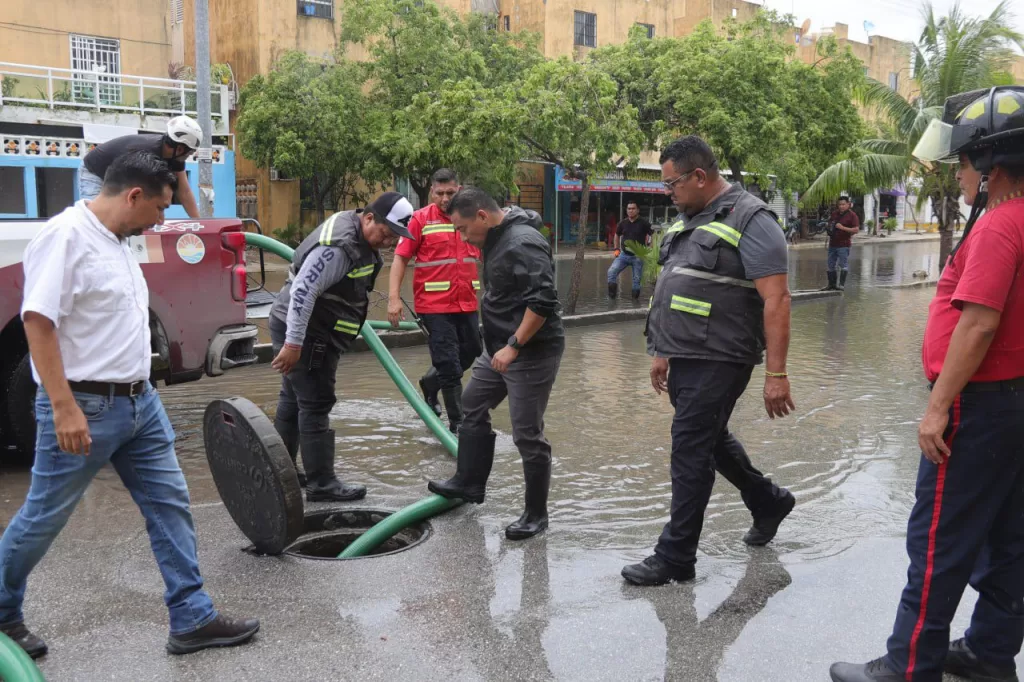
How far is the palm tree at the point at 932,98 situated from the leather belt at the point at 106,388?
1683 centimetres

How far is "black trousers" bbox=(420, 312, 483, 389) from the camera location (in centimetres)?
701

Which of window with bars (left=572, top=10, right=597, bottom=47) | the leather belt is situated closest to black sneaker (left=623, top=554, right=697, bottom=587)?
the leather belt

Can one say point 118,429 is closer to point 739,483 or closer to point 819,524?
point 739,483

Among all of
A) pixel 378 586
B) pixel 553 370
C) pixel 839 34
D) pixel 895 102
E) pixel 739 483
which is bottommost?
pixel 378 586

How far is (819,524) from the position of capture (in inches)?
200

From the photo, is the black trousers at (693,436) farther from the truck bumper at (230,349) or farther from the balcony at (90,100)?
the balcony at (90,100)

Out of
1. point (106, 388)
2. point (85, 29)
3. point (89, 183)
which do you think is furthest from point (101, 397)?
point (85, 29)

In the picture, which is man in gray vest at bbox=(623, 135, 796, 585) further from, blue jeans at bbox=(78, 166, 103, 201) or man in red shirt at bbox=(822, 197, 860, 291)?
man in red shirt at bbox=(822, 197, 860, 291)

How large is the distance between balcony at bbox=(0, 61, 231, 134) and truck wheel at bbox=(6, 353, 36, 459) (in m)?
16.5

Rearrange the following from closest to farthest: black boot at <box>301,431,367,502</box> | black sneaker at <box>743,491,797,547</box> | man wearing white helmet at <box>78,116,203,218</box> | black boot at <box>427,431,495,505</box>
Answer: black sneaker at <box>743,491,797,547</box> → black boot at <box>427,431,495,505</box> → black boot at <box>301,431,367,502</box> → man wearing white helmet at <box>78,116,203,218</box>

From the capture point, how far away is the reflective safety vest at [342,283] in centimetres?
525

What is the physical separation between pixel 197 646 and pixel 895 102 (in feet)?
64.0

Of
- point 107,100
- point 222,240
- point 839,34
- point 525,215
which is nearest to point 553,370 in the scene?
point 525,215

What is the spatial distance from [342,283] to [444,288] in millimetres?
1631
